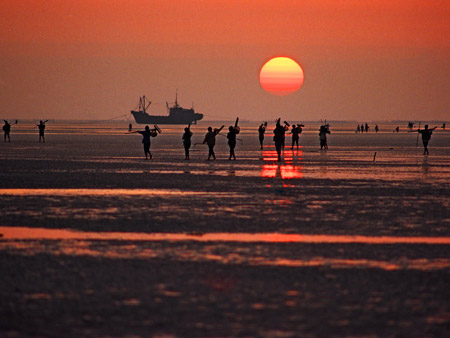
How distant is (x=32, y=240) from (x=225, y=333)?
264 inches

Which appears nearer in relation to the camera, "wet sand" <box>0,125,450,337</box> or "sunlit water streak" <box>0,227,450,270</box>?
"wet sand" <box>0,125,450,337</box>

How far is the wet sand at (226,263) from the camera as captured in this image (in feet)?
26.3

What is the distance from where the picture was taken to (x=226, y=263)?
11.3 meters

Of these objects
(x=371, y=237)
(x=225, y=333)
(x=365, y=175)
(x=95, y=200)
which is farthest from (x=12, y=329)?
(x=365, y=175)

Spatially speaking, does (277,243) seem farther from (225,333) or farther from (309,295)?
(225,333)

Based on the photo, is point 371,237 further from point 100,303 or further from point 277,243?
point 100,303

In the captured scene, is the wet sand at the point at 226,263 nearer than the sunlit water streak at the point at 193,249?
Yes

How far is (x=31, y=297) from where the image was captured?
9164 mm

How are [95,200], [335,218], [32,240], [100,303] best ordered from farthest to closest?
[95,200], [335,218], [32,240], [100,303]

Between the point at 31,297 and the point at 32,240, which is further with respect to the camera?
the point at 32,240

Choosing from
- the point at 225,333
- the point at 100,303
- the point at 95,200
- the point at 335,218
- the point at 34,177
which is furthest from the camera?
the point at 34,177

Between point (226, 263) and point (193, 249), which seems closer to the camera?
point (226, 263)

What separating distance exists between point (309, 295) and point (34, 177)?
20.7 meters

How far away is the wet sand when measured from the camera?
802cm
